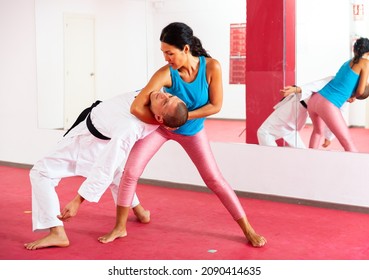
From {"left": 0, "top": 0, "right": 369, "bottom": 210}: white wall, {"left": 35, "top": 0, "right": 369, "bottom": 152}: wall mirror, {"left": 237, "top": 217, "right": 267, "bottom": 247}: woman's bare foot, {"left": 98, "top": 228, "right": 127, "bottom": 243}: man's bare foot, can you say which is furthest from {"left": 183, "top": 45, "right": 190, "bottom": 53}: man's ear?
{"left": 0, "top": 0, "right": 369, "bottom": 210}: white wall

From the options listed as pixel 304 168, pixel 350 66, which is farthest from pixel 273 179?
pixel 350 66

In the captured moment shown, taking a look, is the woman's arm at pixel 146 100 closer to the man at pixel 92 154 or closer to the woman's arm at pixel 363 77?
the man at pixel 92 154

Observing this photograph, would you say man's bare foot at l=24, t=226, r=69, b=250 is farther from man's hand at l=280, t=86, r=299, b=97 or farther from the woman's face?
man's hand at l=280, t=86, r=299, b=97

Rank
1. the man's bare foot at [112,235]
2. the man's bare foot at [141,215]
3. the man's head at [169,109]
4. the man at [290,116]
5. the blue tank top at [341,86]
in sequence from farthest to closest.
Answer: the man at [290,116], the blue tank top at [341,86], the man's bare foot at [141,215], the man's bare foot at [112,235], the man's head at [169,109]

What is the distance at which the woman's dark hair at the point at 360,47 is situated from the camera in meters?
4.72

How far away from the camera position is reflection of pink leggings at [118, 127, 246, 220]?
3.93 m

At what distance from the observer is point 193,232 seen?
4312 mm

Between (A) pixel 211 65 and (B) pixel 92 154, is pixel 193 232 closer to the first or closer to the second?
(B) pixel 92 154

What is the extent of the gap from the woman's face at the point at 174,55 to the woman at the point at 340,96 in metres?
1.66

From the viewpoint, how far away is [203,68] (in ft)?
12.4

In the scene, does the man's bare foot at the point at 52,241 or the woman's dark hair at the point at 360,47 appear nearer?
the man's bare foot at the point at 52,241

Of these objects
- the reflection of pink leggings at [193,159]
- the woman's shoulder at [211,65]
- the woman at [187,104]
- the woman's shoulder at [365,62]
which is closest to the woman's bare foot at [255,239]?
the woman at [187,104]

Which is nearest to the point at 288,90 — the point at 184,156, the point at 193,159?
the point at 184,156

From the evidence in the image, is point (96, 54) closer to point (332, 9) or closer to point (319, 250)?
point (332, 9)
